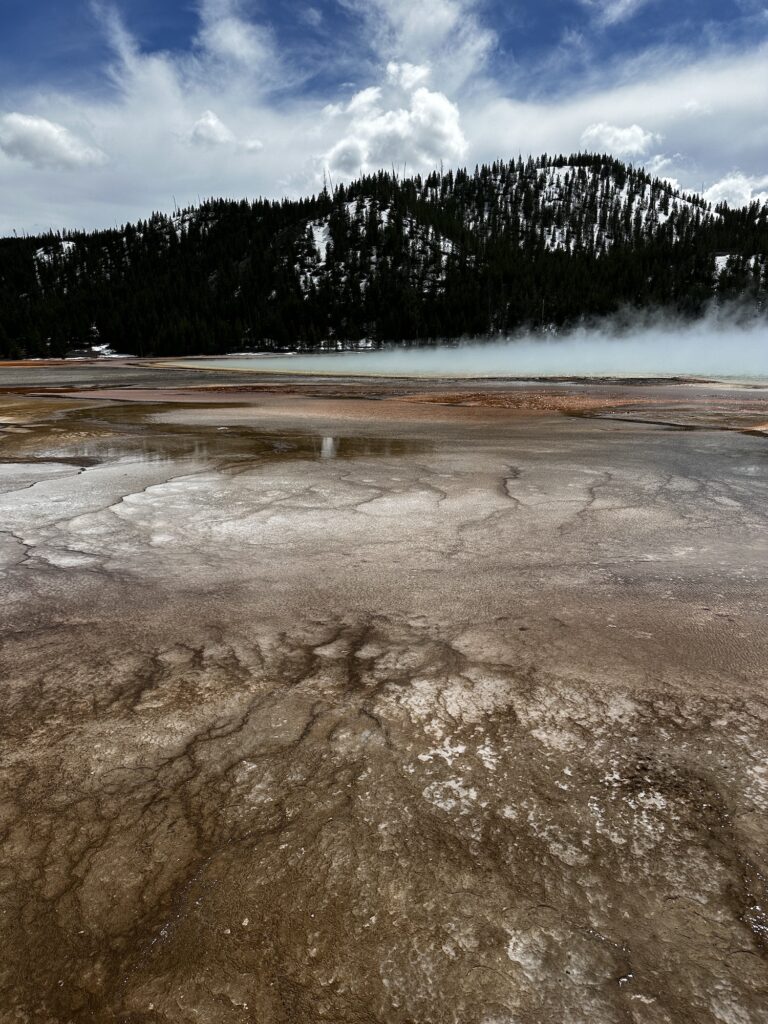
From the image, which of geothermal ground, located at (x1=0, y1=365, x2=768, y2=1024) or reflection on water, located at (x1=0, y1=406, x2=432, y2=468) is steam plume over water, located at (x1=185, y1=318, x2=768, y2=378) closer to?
reflection on water, located at (x1=0, y1=406, x2=432, y2=468)

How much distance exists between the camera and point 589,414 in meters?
13.8

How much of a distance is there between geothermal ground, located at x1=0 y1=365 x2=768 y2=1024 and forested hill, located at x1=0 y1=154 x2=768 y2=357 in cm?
9712

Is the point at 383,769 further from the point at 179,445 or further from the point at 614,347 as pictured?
the point at 614,347

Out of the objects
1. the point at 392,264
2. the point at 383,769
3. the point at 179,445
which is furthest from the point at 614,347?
the point at 383,769

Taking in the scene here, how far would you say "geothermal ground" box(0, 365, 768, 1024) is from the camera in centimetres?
139

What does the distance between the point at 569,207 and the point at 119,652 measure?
190 m

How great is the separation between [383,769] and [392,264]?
141668 mm

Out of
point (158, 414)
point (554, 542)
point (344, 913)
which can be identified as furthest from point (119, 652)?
point (158, 414)

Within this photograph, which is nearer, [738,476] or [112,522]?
[112,522]

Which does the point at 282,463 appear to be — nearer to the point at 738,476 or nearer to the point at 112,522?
the point at 112,522

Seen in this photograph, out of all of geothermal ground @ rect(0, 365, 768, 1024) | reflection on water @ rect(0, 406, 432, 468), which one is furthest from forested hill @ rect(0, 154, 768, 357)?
geothermal ground @ rect(0, 365, 768, 1024)

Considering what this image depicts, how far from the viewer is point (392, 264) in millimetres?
132000

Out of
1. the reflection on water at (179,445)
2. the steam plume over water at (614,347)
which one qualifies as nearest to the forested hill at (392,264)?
the steam plume over water at (614,347)

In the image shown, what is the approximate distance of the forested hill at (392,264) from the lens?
101 metres
